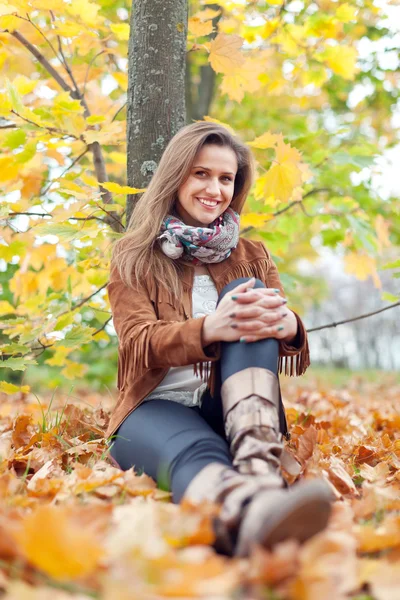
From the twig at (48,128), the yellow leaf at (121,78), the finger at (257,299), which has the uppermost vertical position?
the yellow leaf at (121,78)

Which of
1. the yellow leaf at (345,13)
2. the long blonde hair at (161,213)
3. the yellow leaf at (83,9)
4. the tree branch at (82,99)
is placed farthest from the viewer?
the yellow leaf at (345,13)

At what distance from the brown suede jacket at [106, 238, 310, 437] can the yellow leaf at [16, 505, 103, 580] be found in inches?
32.1

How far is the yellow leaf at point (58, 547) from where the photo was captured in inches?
36.4

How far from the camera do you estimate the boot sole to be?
3.50ft

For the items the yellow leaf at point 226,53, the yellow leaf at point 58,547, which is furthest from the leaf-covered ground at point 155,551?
the yellow leaf at point 226,53

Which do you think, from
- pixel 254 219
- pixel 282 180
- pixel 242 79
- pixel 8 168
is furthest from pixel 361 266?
pixel 8 168

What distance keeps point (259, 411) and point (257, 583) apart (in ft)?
1.95

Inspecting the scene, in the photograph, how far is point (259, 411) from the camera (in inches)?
60.7

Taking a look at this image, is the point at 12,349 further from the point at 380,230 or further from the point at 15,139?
the point at 380,230

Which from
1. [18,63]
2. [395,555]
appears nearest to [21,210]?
[18,63]

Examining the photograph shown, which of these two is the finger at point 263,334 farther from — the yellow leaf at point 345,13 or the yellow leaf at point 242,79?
the yellow leaf at point 345,13

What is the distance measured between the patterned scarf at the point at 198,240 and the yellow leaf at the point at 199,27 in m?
1.12

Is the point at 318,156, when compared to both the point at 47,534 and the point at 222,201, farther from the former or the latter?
the point at 47,534

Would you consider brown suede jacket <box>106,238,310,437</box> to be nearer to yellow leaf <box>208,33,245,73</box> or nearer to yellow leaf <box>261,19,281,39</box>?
yellow leaf <box>208,33,245,73</box>
